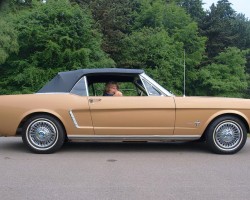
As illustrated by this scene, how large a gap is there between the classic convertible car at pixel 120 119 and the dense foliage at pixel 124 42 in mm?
2735

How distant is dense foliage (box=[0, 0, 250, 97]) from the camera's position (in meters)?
29.9

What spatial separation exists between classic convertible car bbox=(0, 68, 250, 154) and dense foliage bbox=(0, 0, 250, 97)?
2.74m

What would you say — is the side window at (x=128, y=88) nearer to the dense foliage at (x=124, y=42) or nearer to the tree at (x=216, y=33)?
the dense foliage at (x=124, y=42)

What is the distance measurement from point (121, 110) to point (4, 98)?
2.06m

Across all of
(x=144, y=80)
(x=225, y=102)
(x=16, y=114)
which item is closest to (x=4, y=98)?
(x=16, y=114)

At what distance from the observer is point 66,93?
717 centimetres

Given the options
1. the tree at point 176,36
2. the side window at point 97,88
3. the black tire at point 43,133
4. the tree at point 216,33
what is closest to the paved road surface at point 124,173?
the black tire at point 43,133

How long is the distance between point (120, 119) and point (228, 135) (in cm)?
194

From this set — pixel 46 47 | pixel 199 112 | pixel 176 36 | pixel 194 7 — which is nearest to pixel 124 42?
pixel 176 36

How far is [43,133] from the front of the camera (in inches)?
276

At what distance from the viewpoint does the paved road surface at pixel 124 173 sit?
15.6 ft

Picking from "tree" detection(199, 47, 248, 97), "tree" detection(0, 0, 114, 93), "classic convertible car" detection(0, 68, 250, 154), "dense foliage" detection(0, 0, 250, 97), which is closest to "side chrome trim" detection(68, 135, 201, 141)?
"classic convertible car" detection(0, 68, 250, 154)

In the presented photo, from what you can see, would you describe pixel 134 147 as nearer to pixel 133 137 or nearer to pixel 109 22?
pixel 133 137

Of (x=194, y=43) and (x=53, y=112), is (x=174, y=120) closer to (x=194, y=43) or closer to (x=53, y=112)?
(x=53, y=112)
